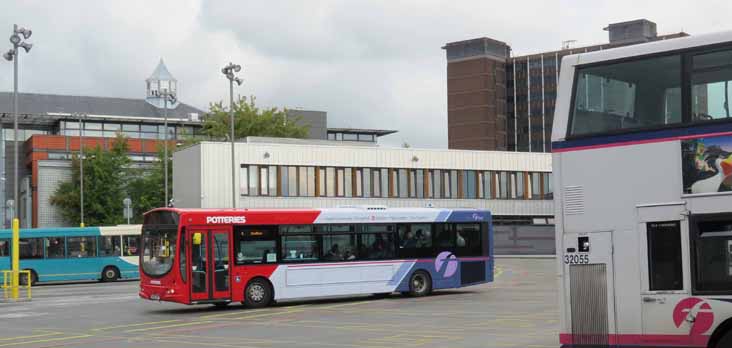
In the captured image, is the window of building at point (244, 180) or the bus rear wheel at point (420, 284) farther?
the window of building at point (244, 180)

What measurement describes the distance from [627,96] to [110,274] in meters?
39.1

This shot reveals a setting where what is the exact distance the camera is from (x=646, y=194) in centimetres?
1204

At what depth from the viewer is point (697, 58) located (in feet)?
38.2

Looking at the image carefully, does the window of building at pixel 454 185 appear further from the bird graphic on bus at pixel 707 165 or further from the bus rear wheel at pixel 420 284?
the bird graphic on bus at pixel 707 165

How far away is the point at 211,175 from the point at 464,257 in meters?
33.1

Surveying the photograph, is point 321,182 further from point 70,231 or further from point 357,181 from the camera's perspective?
point 70,231

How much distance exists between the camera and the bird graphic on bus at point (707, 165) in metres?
11.2

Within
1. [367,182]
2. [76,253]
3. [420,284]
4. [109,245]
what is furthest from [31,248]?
[367,182]

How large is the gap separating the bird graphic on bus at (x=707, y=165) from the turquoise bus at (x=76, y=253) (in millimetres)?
38972

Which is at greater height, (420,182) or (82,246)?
(420,182)

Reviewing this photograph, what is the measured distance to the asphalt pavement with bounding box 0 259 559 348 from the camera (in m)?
18.5

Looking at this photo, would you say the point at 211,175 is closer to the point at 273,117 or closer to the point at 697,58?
the point at 273,117

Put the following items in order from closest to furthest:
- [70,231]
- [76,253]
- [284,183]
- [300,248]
Result: [300,248] < [70,231] < [76,253] < [284,183]

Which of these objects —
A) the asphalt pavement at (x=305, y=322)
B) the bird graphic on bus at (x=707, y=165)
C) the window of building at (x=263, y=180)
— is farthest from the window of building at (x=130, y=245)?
the bird graphic on bus at (x=707, y=165)
